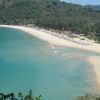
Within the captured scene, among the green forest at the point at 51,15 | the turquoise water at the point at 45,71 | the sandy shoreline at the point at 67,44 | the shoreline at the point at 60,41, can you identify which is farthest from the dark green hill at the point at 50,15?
the turquoise water at the point at 45,71

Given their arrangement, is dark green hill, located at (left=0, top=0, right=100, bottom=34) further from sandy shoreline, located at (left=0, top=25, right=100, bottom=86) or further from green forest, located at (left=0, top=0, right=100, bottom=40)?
sandy shoreline, located at (left=0, top=25, right=100, bottom=86)

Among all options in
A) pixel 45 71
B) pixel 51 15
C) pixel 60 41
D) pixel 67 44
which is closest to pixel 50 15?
pixel 51 15

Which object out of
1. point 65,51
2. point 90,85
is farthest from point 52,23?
point 90,85

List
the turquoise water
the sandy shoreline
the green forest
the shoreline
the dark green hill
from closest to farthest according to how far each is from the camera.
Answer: the turquoise water, the sandy shoreline, the shoreline, the green forest, the dark green hill

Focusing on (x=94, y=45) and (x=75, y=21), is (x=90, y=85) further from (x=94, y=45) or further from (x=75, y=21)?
(x=75, y=21)

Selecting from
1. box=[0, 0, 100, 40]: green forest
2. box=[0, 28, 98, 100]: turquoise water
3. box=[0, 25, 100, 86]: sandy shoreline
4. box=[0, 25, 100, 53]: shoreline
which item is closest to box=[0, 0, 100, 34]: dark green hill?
box=[0, 0, 100, 40]: green forest
